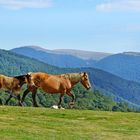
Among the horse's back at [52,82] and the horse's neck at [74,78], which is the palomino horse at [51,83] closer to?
the horse's back at [52,82]

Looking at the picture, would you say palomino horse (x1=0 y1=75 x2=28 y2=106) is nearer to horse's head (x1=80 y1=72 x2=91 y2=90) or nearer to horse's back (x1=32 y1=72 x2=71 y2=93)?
horse's back (x1=32 y1=72 x2=71 y2=93)

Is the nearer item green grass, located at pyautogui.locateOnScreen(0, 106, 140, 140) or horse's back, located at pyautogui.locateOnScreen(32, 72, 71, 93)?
green grass, located at pyautogui.locateOnScreen(0, 106, 140, 140)

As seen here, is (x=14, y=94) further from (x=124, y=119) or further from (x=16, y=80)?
(x=124, y=119)

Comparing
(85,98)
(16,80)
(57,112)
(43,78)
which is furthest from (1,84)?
(85,98)

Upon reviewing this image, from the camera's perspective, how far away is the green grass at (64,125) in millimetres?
18638

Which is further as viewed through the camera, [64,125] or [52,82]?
[52,82]

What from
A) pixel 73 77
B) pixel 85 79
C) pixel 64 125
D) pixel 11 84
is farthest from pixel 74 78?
pixel 64 125

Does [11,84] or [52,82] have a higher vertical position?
[52,82]

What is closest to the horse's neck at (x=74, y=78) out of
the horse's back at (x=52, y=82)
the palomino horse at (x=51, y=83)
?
the palomino horse at (x=51, y=83)

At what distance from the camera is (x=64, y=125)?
2133 cm

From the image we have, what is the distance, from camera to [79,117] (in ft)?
79.9

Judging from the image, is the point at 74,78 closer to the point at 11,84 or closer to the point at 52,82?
the point at 52,82

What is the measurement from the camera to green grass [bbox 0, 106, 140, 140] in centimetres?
1864

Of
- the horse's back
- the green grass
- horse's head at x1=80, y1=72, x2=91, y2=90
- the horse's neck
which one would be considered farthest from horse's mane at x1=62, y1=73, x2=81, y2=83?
the green grass
